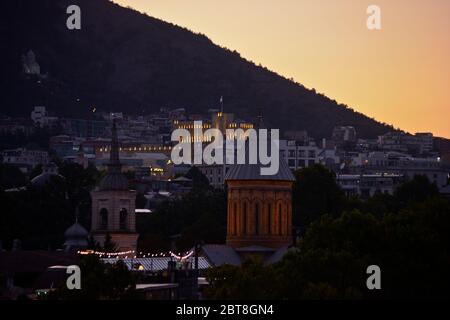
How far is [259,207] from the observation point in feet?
403

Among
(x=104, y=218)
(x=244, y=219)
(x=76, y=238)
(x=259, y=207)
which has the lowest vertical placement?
(x=76, y=238)

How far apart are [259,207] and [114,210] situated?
16357 millimetres

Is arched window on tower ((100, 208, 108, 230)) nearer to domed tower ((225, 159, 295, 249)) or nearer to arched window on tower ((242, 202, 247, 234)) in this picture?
A: domed tower ((225, 159, 295, 249))

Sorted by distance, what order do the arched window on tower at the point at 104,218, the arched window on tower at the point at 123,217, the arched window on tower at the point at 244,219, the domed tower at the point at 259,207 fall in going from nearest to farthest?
the domed tower at the point at 259,207 < the arched window on tower at the point at 244,219 < the arched window on tower at the point at 104,218 < the arched window on tower at the point at 123,217

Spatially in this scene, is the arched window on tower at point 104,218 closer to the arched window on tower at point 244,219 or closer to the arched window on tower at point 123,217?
the arched window on tower at point 123,217

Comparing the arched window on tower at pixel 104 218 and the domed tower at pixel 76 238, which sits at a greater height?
A: the arched window on tower at pixel 104 218

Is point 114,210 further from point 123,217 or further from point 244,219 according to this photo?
point 244,219

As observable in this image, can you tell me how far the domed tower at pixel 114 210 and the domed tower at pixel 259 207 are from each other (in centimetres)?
1121

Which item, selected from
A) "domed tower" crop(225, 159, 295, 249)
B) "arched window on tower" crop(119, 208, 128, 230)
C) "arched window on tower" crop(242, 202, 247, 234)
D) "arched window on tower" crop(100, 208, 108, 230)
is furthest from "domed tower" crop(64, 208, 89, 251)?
"arched window on tower" crop(242, 202, 247, 234)

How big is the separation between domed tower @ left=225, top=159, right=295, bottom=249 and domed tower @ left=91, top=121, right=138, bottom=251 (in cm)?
1121

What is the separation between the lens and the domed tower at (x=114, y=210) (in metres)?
134

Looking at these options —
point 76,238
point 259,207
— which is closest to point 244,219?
point 259,207

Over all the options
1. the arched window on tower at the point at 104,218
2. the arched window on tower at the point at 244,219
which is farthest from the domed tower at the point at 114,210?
the arched window on tower at the point at 244,219
